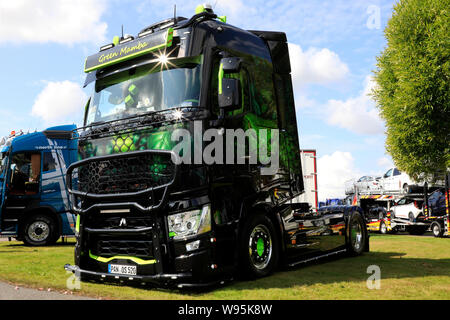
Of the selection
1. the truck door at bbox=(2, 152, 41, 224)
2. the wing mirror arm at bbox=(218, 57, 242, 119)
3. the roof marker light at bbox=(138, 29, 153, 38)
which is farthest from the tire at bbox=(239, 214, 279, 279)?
the truck door at bbox=(2, 152, 41, 224)

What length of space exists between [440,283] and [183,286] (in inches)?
154

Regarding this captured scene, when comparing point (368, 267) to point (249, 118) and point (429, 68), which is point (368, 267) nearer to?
point (249, 118)

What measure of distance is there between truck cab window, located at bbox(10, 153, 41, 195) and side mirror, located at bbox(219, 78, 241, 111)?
10.6 meters

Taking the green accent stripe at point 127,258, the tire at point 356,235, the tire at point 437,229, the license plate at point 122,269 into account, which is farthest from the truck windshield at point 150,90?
the tire at point 437,229

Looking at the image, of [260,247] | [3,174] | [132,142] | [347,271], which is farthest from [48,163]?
[347,271]

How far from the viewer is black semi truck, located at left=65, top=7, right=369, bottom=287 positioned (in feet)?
18.6

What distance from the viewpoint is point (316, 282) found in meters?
6.50

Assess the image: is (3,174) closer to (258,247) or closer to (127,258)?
(127,258)

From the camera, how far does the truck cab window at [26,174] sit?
46.9 feet

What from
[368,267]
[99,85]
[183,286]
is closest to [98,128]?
[99,85]

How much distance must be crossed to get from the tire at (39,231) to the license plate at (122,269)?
9377 mm

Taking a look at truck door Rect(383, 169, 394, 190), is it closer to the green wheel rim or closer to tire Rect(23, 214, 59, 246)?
tire Rect(23, 214, 59, 246)

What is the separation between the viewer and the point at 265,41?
24.3 feet

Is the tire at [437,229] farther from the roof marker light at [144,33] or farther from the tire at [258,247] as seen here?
the roof marker light at [144,33]
